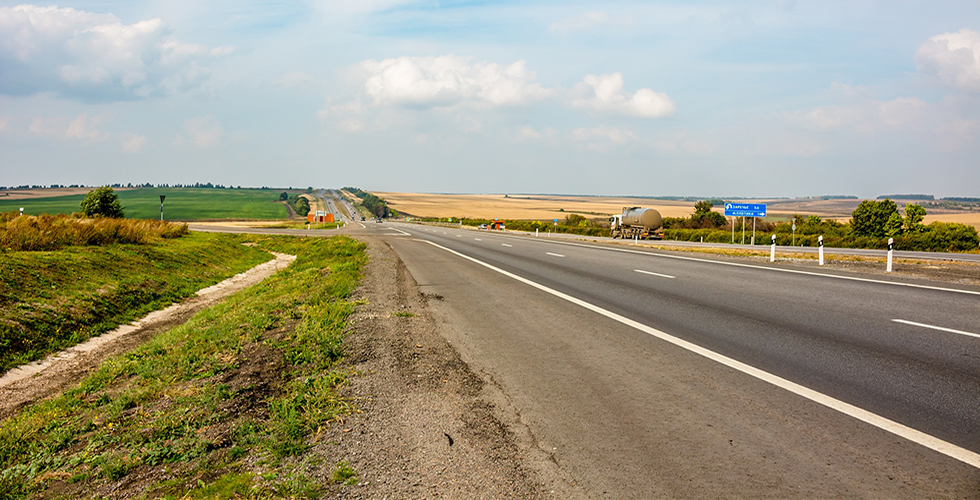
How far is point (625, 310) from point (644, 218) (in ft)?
133

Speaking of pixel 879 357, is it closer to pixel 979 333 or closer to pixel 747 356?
pixel 747 356

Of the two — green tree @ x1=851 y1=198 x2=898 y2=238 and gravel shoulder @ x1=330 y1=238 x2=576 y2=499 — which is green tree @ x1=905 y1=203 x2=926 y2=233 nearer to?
green tree @ x1=851 y1=198 x2=898 y2=238

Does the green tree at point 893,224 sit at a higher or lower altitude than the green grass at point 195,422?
higher

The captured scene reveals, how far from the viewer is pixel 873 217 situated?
57156 mm

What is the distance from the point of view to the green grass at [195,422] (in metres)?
4.17

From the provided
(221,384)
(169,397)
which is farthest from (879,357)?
(169,397)

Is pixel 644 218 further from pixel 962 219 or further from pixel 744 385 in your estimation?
pixel 962 219

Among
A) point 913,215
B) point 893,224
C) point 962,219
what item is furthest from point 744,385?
point 962,219

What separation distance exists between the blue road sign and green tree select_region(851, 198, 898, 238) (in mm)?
21471

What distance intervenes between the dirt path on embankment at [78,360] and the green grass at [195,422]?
687 mm

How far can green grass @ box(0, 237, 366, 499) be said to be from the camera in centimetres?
417

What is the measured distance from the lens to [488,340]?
8133 millimetres

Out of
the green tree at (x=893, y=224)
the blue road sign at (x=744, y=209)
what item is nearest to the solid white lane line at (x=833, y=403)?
the blue road sign at (x=744, y=209)

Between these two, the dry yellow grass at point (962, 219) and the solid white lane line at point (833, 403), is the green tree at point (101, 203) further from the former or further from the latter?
the dry yellow grass at point (962, 219)
